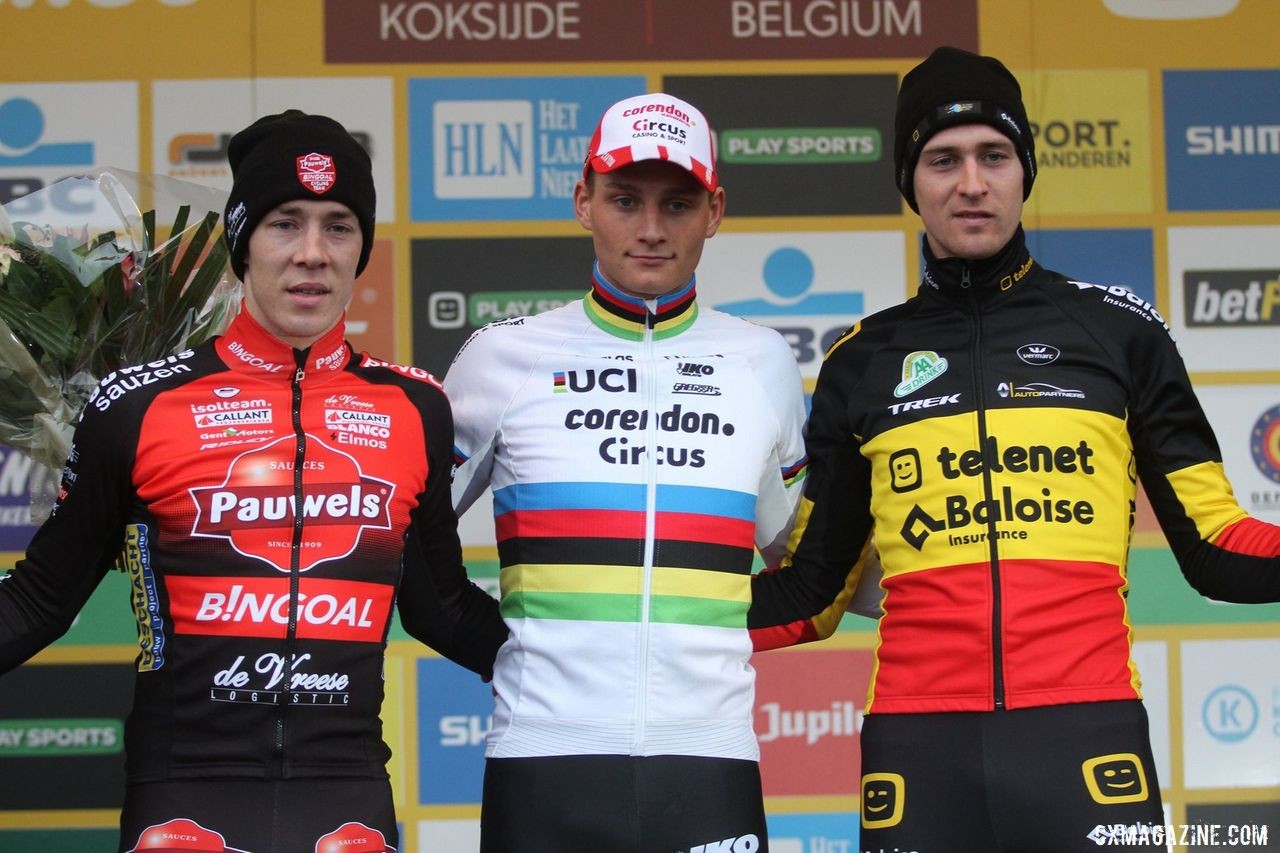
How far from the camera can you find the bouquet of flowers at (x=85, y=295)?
2.04 m

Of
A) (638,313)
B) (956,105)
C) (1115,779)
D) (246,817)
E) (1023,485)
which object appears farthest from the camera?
(638,313)

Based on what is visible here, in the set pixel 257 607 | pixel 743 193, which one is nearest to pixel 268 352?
pixel 257 607

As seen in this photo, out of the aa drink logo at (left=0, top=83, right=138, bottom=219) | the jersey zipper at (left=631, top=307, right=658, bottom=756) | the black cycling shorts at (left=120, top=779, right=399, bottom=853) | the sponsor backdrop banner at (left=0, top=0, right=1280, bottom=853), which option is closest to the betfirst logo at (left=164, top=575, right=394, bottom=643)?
the black cycling shorts at (left=120, top=779, right=399, bottom=853)

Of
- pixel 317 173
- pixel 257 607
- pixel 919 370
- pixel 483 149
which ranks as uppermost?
pixel 483 149

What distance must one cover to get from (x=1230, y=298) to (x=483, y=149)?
1892mm

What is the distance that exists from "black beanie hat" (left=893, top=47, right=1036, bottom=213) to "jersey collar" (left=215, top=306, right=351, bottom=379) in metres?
0.90

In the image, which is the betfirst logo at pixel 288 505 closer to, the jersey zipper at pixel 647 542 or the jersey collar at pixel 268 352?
the jersey collar at pixel 268 352

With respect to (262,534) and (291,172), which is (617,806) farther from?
(291,172)

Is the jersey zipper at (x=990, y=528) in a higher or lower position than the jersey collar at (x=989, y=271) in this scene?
lower

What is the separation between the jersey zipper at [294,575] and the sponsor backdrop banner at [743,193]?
5.30 feet

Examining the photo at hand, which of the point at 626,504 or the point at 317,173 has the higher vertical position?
the point at 317,173

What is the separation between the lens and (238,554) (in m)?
1.77

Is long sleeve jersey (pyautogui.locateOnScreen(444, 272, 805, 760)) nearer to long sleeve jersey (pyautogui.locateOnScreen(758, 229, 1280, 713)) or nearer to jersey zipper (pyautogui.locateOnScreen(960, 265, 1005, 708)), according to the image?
long sleeve jersey (pyautogui.locateOnScreen(758, 229, 1280, 713))

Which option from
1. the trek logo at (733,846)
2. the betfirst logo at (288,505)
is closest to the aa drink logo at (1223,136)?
the trek logo at (733,846)
